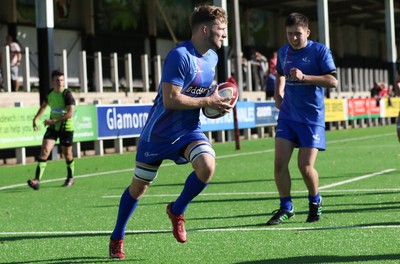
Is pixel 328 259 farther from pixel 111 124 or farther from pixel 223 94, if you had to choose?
pixel 111 124

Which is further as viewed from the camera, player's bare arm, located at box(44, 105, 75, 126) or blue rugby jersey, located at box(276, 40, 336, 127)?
player's bare arm, located at box(44, 105, 75, 126)

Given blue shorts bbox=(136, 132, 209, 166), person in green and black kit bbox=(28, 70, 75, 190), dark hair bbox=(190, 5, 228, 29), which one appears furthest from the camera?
person in green and black kit bbox=(28, 70, 75, 190)

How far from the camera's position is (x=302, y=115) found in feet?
30.6

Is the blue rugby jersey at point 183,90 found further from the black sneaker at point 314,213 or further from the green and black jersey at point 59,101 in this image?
the green and black jersey at point 59,101

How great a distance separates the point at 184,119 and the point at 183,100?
0.94 ft

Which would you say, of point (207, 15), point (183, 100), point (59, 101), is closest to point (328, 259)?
point (183, 100)

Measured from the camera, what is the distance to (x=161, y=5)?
137 feet

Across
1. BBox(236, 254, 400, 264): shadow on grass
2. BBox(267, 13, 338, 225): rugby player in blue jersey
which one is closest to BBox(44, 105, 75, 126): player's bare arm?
BBox(267, 13, 338, 225): rugby player in blue jersey

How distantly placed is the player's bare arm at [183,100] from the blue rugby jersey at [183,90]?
0.07 m

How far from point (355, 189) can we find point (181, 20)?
104 feet

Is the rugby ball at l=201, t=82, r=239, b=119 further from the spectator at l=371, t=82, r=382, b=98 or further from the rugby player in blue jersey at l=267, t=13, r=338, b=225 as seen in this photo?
the spectator at l=371, t=82, r=382, b=98

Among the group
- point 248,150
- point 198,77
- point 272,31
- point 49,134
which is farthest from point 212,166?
point 272,31

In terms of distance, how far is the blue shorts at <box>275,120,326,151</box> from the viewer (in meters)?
9.31

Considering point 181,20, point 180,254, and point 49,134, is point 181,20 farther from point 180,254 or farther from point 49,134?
→ point 180,254
